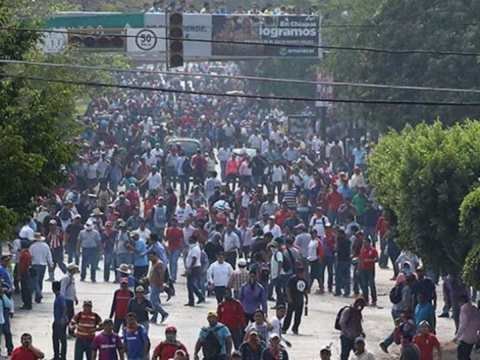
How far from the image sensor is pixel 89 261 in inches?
1508

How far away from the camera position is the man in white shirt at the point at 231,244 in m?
37.1

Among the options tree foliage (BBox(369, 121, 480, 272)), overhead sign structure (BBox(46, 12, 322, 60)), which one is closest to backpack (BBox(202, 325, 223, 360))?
tree foliage (BBox(369, 121, 480, 272))

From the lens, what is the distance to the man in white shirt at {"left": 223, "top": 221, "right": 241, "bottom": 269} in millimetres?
37125

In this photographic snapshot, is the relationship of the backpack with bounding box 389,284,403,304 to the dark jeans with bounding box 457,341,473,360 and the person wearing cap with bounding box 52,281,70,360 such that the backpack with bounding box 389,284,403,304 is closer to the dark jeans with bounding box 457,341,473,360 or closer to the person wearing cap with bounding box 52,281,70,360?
the dark jeans with bounding box 457,341,473,360

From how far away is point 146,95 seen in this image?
10425 cm

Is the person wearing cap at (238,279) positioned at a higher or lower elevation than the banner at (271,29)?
lower

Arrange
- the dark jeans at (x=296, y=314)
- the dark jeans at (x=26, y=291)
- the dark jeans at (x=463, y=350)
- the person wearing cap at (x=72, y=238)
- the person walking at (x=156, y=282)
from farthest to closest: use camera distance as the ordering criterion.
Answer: the person wearing cap at (x=72, y=238) → the dark jeans at (x=26, y=291) → the person walking at (x=156, y=282) → the dark jeans at (x=296, y=314) → the dark jeans at (x=463, y=350)

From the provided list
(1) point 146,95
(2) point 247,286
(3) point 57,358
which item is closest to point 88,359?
(3) point 57,358

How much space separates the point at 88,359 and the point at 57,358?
152 centimetres

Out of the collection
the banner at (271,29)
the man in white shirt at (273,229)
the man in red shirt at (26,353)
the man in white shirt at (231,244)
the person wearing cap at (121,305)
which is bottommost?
the man in red shirt at (26,353)

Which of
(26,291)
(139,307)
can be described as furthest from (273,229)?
(139,307)

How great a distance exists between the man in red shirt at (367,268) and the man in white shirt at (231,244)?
2.35m

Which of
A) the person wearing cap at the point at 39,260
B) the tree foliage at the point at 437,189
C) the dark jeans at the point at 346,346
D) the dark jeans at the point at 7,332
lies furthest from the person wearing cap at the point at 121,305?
the person wearing cap at the point at 39,260

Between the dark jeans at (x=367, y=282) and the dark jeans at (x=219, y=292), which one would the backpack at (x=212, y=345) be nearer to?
the dark jeans at (x=219, y=292)
